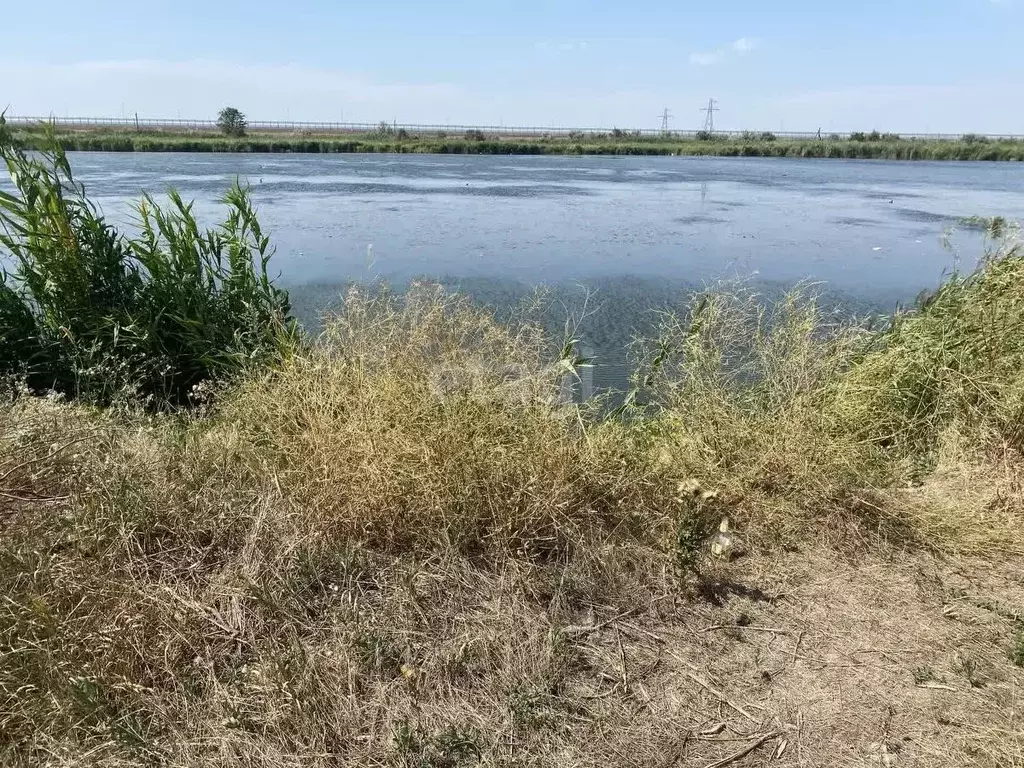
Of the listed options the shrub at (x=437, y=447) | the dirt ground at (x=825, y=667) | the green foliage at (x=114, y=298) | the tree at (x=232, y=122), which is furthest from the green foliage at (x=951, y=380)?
the tree at (x=232, y=122)

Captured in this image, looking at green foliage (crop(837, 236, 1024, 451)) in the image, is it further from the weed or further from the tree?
the tree

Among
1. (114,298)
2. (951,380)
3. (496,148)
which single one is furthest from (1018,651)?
(496,148)

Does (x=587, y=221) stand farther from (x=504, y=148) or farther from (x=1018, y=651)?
(x=504, y=148)

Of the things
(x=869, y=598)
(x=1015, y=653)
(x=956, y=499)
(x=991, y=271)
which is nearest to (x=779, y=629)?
(x=869, y=598)

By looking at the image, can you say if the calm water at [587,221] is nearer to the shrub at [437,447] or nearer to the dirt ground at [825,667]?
the shrub at [437,447]

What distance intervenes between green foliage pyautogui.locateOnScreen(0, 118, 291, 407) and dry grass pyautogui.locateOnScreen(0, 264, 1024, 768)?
53.7 inches

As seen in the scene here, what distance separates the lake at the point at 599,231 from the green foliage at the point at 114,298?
3.72 ft

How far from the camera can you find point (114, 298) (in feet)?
16.5

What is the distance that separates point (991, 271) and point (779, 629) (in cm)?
339

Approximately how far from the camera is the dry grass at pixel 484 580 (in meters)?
2.09

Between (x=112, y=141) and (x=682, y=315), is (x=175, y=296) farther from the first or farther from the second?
(x=112, y=141)

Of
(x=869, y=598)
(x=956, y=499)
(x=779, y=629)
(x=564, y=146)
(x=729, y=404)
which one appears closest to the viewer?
(x=779, y=629)

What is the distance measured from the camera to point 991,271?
179 inches

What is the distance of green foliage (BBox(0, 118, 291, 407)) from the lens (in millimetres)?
4676
